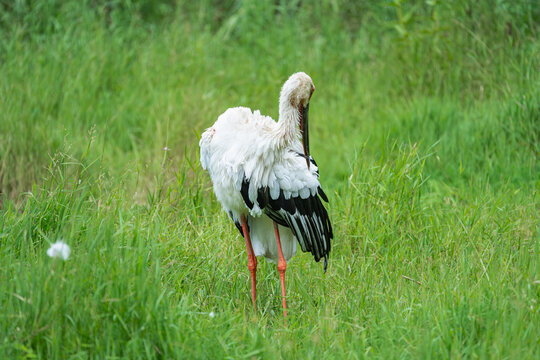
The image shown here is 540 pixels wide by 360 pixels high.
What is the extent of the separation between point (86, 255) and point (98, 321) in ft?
0.97

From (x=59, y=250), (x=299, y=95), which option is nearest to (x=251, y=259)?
(x=299, y=95)

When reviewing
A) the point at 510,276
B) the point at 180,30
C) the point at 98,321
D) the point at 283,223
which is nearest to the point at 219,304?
the point at 283,223

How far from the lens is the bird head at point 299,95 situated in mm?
3553

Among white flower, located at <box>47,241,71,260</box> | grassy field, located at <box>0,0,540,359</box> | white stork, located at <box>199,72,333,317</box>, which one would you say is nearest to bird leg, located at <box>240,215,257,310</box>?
white stork, located at <box>199,72,333,317</box>

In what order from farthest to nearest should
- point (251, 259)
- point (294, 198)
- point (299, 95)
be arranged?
point (251, 259), point (294, 198), point (299, 95)

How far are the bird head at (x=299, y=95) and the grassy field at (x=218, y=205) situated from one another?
0.97 m

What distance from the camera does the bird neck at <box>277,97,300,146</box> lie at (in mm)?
3572

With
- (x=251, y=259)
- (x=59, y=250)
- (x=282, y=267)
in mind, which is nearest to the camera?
(x=59, y=250)

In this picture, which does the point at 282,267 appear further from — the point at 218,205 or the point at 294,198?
the point at 218,205

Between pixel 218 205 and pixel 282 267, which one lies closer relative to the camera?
pixel 282 267

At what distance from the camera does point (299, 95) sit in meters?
3.58

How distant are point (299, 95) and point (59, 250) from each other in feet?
5.07

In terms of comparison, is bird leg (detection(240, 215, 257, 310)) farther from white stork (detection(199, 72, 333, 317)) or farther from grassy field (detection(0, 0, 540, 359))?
grassy field (detection(0, 0, 540, 359))

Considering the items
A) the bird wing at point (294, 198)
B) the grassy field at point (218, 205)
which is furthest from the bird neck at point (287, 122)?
the grassy field at point (218, 205)
